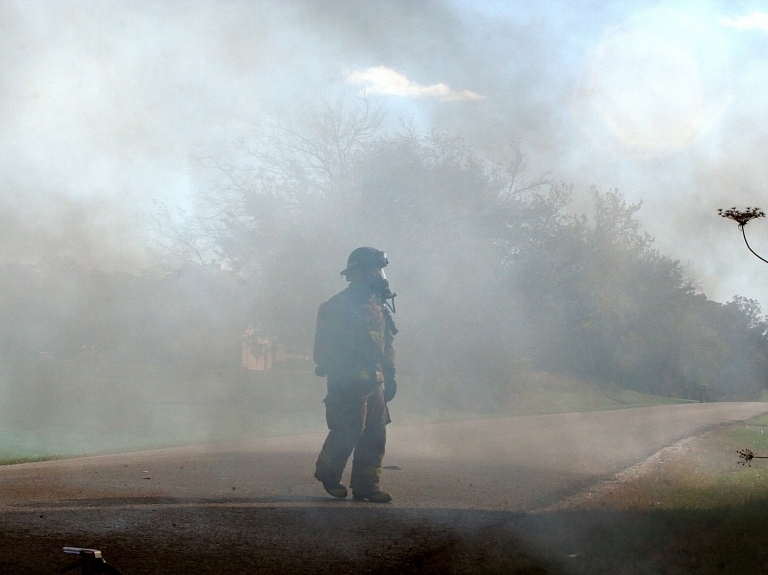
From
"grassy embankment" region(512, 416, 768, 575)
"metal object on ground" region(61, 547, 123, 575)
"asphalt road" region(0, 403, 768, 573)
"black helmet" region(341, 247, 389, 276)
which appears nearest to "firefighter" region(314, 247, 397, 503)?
"black helmet" region(341, 247, 389, 276)

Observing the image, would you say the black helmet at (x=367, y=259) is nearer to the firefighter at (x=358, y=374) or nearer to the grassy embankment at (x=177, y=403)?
the firefighter at (x=358, y=374)

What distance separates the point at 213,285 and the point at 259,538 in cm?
2008

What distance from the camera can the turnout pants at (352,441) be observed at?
727 centimetres

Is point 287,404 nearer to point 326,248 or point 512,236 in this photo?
point 326,248

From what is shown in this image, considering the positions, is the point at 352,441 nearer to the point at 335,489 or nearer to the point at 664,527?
the point at 335,489

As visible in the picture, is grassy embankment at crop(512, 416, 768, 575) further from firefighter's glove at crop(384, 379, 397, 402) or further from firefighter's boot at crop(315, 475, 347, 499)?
firefighter's glove at crop(384, 379, 397, 402)

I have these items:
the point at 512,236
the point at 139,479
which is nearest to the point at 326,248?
the point at 512,236

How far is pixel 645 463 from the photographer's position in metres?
10.4

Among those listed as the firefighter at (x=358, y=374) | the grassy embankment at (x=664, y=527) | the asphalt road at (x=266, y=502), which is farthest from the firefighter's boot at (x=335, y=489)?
the grassy embankment at (x=664, y=527)

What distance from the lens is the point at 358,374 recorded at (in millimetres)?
7352

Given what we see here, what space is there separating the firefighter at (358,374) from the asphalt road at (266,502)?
0.28 metres

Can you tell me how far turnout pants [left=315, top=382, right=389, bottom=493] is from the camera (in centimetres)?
727

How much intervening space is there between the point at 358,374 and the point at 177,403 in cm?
1668

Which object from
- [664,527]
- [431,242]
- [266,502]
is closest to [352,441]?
[266,502]
